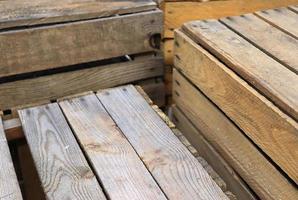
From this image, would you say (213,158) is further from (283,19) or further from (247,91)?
(283,19)

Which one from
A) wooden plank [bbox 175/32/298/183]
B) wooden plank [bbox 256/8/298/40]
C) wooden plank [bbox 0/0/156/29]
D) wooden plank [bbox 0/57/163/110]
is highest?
wooden plank [bbox 0/0/156/29]

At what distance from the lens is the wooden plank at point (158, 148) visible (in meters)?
1.50

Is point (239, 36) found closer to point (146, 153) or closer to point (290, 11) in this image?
point (290, 11)

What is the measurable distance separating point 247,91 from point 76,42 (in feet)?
3.09

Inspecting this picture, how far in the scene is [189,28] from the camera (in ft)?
6.81

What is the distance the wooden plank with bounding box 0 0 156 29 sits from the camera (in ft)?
6.86

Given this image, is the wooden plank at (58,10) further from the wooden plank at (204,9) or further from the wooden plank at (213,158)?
the wooden plank at (213,158)

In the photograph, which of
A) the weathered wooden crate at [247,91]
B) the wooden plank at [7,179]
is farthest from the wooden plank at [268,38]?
the wooden plank at [7,179]

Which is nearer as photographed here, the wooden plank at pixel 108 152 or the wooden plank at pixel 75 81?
the wooden plank at pixel 108 152

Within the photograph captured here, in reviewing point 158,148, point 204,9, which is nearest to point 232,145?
point 158,148

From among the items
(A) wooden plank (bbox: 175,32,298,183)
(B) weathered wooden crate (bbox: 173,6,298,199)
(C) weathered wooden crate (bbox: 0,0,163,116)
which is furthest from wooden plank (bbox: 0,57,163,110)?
(A) wooden plank (bbox: 175,32,298,183)

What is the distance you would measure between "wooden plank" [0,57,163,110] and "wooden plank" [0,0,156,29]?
0.88 ft

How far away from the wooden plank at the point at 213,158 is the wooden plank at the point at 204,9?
496 millimetres

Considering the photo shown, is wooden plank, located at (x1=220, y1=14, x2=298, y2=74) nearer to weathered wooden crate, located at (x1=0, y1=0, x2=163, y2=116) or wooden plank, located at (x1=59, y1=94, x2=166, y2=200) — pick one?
weathered wooden crate, located at (x1=0, y1=0, x2=163, y2=116)
